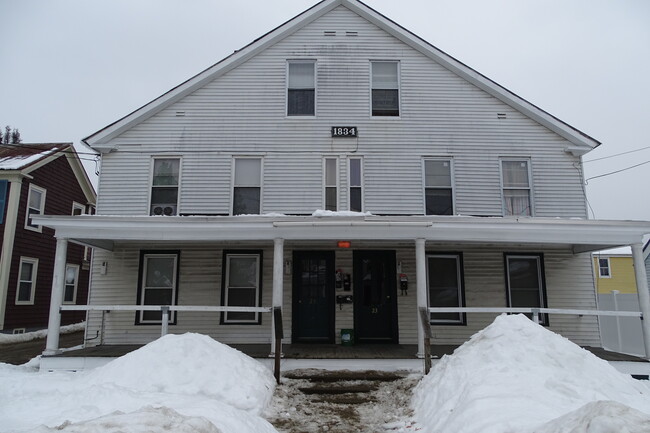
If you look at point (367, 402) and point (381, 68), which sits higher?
point (381, 68)

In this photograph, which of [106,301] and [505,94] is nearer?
[106,301]

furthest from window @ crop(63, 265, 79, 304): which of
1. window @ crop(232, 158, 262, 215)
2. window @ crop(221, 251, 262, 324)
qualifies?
window @ crop(232, 158, 262, 215)

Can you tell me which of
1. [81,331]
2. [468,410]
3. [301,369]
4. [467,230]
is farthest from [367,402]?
[81,331]

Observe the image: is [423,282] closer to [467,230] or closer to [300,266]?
[467,230]

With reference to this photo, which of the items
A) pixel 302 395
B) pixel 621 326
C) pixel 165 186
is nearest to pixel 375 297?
pixel 302 395

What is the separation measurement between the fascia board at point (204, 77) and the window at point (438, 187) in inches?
202

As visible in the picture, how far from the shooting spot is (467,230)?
31.6 ft

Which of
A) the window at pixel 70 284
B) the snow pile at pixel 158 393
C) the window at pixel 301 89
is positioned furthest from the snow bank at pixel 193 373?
the window at pixel 70 284

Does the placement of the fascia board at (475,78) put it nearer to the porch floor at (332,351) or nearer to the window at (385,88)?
the window at (385,88)

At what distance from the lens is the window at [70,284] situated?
66.7 feet

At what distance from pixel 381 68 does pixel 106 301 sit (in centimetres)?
953

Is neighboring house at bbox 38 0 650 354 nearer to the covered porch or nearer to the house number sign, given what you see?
the house number sign

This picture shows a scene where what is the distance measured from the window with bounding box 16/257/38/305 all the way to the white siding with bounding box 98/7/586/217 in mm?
8463

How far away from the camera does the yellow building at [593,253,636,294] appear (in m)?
27.5
